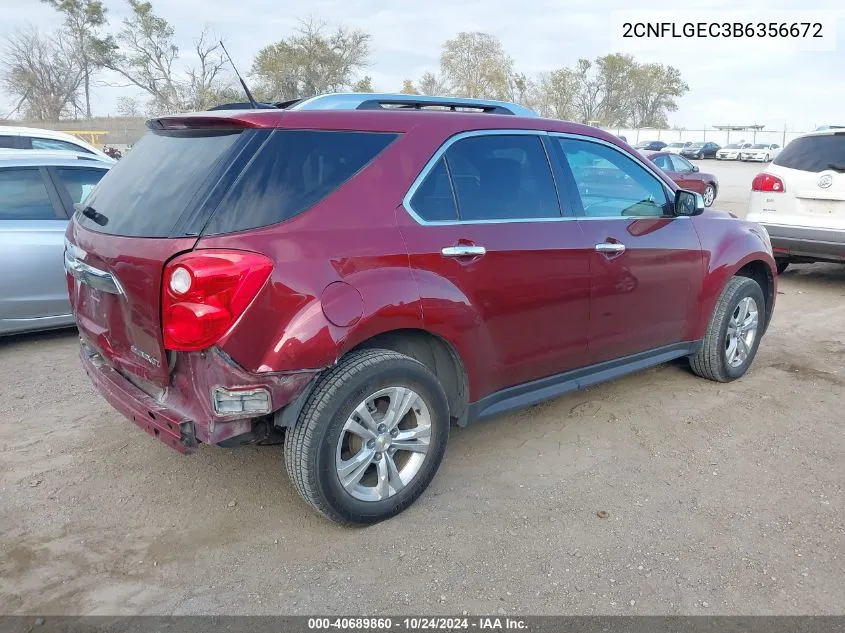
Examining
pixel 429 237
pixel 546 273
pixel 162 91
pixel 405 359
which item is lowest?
pixel 405 359

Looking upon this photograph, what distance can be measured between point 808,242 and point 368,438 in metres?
6.24

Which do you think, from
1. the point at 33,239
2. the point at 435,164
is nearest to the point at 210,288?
the point at 435,164

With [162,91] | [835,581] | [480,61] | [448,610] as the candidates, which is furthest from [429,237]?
[480,61]

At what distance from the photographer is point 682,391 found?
183 inches

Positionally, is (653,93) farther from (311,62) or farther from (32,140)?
(32,140)

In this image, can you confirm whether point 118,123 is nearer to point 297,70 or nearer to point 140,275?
point 297,70

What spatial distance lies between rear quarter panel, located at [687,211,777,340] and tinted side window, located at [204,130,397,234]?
2506 mm

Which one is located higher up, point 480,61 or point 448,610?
point 480,61

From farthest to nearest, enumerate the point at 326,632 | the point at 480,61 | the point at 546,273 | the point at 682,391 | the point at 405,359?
the point at 480,61, the point at 682,391, the point at 546,273, the point at 405,359, the point at 326,632

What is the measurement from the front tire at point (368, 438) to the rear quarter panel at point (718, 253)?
2224 mm

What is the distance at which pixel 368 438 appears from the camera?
9.55 ft

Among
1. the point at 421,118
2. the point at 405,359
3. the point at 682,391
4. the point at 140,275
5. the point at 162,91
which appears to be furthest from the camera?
the point at 162,91

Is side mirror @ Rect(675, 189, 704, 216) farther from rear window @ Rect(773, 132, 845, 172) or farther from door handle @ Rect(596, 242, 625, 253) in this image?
rear window @ Rect(773, 132, 845, 172)

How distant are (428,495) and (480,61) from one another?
5820cm
